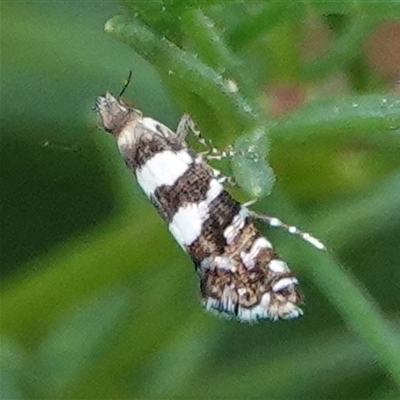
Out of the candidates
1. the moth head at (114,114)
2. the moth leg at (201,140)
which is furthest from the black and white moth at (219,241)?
the moth head at (114,114)

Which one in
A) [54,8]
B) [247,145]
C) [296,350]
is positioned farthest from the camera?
[54,8]

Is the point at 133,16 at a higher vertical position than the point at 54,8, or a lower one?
lower

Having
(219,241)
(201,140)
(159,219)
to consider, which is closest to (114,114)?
(159,219)

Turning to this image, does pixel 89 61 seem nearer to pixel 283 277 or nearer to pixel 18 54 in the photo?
pixel 18 54

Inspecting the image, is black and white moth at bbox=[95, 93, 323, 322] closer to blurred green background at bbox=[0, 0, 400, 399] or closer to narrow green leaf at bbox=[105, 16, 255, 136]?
blurred green background at bbox=[0, 0, 400, 399]

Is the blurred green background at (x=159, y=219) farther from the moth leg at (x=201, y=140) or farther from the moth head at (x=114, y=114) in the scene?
the moth head at (x=114, y=114)

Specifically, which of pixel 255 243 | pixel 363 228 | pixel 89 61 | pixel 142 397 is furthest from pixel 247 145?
pixel 89 61
